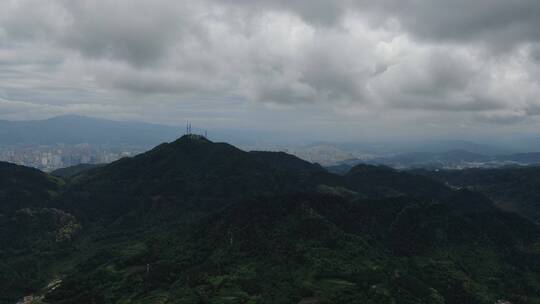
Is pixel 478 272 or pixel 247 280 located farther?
pixel 478 272

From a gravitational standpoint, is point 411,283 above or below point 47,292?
above

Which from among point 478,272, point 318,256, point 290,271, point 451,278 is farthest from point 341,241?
point 478,272

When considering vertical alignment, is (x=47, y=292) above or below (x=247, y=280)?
below

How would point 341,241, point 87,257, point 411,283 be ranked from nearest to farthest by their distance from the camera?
point 411,283, point 341,241, point 87,257

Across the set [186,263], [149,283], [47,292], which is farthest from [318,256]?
[47,292]

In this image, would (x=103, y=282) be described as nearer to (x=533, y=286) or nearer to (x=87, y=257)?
(x=87, y=257)

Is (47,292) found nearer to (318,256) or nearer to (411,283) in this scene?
(318,256)

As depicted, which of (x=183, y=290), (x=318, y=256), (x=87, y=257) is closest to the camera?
(x=183, y=290)

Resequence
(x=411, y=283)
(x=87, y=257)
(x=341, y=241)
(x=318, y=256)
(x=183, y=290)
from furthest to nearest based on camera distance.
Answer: (x=87, y=257) → (x=341, y=241) → (x=318, y=256) → (x=411, y=283) → (x=183, y=290)

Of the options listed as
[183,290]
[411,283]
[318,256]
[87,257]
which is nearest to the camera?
[183,290]
